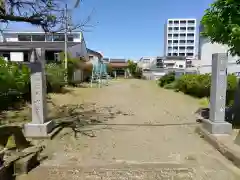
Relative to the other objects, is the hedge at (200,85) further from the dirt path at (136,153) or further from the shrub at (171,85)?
the dirt path at (136,153)

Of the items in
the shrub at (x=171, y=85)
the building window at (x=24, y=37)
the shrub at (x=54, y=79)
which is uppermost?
→ the building window at (x=24, y=37)

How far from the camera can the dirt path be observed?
12.4 ft

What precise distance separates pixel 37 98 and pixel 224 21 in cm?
492

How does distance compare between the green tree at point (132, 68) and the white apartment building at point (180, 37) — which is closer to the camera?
the green tree at point (132, 68)

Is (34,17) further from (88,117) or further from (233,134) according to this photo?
(233,134)

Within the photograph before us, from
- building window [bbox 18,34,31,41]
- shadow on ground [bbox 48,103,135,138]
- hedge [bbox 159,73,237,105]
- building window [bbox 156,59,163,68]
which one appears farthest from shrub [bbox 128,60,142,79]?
shadow on ground [bbox 48,103,135,138]

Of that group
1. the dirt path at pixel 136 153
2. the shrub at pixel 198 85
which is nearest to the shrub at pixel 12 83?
the dirt path at pixel 136 153

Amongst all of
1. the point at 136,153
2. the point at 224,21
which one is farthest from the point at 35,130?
the point at 224,21

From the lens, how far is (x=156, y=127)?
6805 mm

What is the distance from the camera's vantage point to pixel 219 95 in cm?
536

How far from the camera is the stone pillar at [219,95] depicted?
17.4 ft

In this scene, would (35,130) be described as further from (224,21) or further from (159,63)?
(159,63)

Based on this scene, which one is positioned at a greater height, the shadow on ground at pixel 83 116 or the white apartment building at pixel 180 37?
the white apartment building at pixel 180 37

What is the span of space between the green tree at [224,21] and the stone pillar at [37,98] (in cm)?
422
